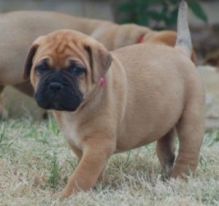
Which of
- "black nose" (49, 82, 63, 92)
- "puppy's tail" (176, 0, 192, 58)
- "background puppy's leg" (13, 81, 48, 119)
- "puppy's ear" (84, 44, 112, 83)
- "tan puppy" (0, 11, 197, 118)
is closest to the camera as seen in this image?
"black nose" (49, 82, 63, 92)

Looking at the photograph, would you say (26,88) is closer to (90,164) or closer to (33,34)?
(33,34)

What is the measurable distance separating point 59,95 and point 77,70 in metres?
0.16

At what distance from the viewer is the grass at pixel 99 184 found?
15.9ft

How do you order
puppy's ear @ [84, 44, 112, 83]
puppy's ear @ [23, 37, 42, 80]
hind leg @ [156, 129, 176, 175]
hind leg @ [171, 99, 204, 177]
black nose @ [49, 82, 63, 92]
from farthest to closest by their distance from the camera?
hind leg @ [156, 129, 176, 175] → hind leg @ [171, 99, 204, 177] → puppy's ear @ [23, 37, 42, 80] → puppy's ear @ [84, 44, 112, 83] → black nose @ [49, 82, 63, 92]

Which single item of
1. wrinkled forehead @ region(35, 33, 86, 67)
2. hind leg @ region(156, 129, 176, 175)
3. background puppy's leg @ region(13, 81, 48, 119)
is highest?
wrinkled forehead @ region(35, 33, 86, 67)

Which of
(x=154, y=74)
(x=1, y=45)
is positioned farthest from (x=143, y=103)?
(x=1, y=45)

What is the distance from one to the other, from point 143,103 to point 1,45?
2842 mm

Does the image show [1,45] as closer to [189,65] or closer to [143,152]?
[143,152]

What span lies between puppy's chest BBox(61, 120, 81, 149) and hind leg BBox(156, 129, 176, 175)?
36.3 inches

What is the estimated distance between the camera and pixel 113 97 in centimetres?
505

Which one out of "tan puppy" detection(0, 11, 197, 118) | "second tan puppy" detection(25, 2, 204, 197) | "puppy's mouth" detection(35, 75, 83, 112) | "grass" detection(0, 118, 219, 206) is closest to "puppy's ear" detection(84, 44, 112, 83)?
"second tan puppy" detection(25, 2, 204, 197)

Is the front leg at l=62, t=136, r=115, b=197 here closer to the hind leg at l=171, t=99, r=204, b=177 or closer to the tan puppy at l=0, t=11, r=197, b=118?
the hind leg at l=171, t=99, r=204, b=177

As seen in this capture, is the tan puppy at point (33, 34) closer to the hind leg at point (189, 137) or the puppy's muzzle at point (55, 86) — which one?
the hind leg at point (189, 137)

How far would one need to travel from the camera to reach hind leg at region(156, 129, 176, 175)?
19.1ft
